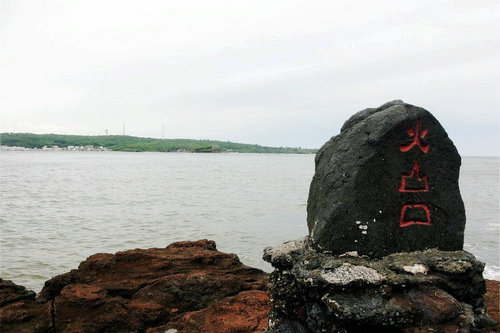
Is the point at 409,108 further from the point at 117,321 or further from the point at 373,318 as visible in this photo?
the point at 117,321

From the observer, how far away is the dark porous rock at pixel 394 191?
5242 mm

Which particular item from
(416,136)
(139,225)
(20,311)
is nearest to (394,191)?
(416,136)

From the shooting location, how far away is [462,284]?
502 cm

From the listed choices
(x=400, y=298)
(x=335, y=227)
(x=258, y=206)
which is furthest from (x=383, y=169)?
(x=258, y=206)

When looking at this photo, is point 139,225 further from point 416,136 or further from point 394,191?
point 416,136

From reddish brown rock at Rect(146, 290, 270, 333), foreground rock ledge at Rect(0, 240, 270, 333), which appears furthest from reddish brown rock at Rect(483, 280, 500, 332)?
foreground rock ledge at Rect(0, 240, 270, 333)

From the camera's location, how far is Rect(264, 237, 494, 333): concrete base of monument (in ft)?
14.6

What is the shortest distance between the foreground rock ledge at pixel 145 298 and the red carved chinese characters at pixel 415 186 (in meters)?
2.67

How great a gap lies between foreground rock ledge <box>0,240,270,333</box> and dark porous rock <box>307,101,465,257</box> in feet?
6.92

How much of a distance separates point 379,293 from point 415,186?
162 centimetres

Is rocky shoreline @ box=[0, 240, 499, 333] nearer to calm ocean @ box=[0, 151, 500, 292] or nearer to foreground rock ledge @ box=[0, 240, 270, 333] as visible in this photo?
foreground rock ledge @ box=[0, 240, 270, 333]

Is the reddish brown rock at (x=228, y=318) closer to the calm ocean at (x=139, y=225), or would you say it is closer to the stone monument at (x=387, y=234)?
the stone monument at (x=387, y=234)

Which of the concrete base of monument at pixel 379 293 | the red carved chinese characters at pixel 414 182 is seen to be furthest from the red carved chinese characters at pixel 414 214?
the concrete base of monument at pixel 379 293

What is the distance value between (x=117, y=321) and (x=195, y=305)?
1.33 meters
